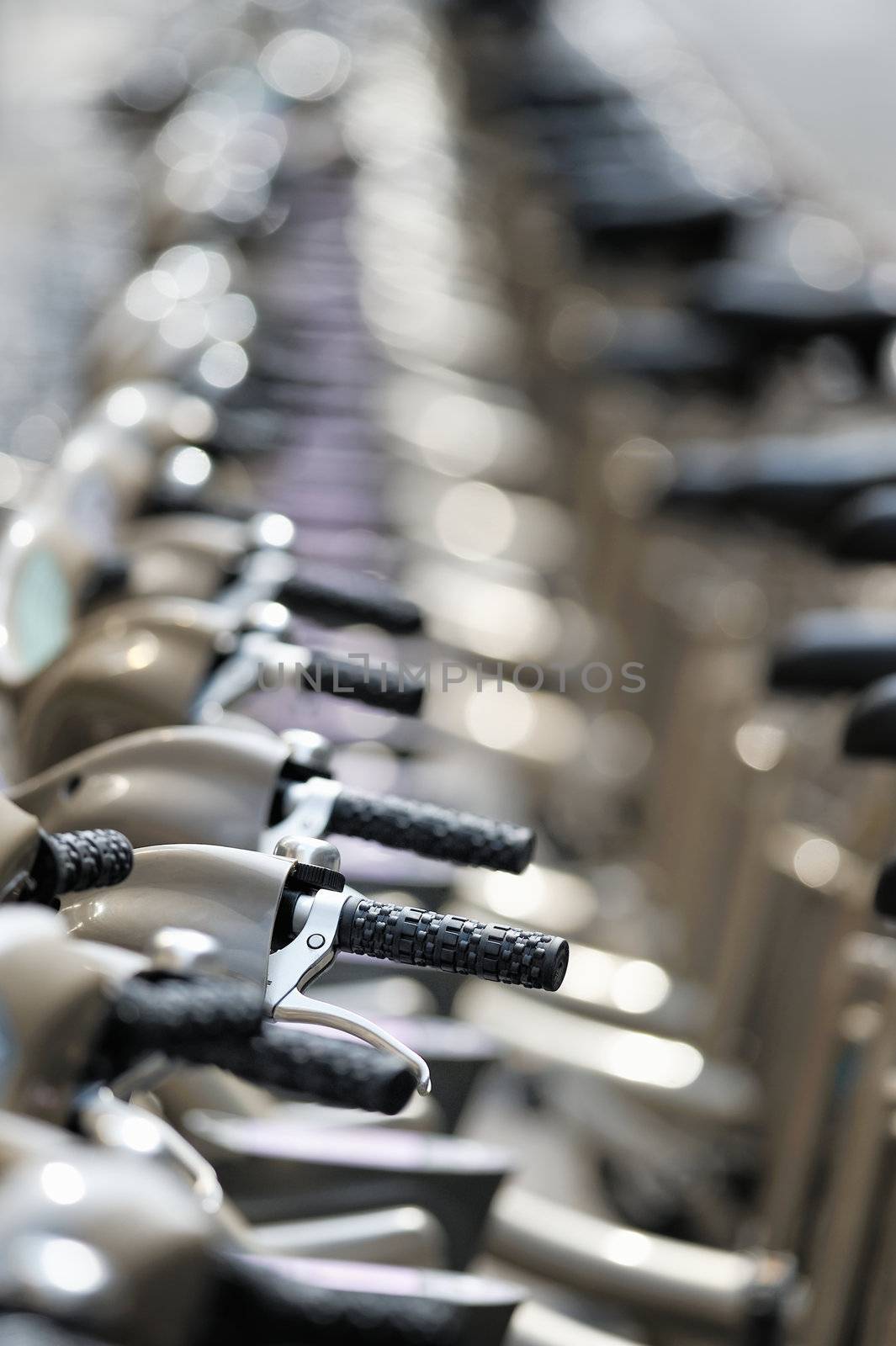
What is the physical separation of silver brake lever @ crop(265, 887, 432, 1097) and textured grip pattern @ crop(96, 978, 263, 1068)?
0.09m

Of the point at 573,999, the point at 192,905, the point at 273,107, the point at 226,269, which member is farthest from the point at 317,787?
the point at 273,107

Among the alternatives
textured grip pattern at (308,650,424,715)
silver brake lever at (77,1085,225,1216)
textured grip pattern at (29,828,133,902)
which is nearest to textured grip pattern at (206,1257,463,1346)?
silver brake lever at (77,1085,225,1216)

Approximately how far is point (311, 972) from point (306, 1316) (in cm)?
15

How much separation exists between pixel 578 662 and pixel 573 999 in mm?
649

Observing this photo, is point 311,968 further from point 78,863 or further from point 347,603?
point 347,603

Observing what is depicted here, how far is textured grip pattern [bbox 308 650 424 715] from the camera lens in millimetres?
742

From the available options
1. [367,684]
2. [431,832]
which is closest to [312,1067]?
[431,832]

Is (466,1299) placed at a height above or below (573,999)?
below

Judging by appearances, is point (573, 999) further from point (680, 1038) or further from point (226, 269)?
point (226, 269)

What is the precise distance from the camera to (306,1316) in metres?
0.38

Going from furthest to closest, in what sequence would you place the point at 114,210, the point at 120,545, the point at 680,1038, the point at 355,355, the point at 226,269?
the point at 114,210 < the point at 355,355 < the point at 226,269 < the point at 680,1038 < the point at 120,545

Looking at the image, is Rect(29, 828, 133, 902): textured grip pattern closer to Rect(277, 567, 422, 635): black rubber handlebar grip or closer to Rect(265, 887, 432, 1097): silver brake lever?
Rect(265, 887, 432, 1097): silver brake lever

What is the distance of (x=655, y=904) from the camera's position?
6.16 feet

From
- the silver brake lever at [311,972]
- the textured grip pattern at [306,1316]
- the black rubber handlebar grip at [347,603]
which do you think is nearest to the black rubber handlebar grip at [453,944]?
the silver brake lever at [311,972]
